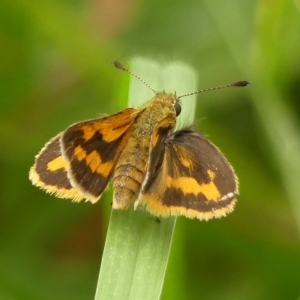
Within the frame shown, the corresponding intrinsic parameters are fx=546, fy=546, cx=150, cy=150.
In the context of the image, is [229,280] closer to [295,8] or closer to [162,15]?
[295,8]

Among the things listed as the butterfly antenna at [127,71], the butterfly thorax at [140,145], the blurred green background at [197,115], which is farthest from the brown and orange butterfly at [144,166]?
the blurred green background at [197,115]

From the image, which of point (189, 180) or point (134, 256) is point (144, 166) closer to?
point (189, 180)

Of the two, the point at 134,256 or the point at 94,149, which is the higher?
the point at 94,149

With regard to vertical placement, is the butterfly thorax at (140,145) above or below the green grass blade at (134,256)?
above

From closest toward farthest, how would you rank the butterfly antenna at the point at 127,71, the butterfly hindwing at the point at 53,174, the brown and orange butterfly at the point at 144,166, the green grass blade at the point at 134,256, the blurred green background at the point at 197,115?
the green grass blade at the point at 134,256, the brown and orange butterfly at the point at 144,166, the butterfly hindwing at the point at 53,174, the butterfly antenna at the point at 127,71, the blurred green background at the point at 197,115

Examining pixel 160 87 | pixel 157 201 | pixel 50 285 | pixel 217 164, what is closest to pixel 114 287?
pixel 157 201

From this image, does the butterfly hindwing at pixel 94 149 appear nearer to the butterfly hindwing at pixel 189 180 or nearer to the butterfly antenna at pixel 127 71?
the butterfly hindwing at pixel 189 180

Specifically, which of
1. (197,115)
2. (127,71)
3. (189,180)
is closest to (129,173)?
(189,180)

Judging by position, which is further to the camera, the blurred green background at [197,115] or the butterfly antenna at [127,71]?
the blurred green background at [197,115]
